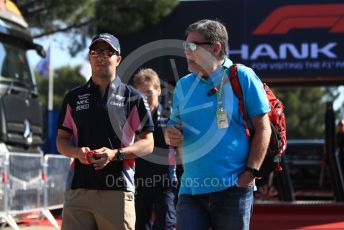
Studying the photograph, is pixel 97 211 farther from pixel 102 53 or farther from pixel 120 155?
pixel 102 53

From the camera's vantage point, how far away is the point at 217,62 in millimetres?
4539

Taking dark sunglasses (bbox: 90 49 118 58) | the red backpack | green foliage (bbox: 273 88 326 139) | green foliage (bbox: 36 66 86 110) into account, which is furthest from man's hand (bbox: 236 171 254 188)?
green foliage (bbox: 36 66 86 110)

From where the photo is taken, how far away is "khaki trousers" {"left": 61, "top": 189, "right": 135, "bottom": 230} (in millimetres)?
4844

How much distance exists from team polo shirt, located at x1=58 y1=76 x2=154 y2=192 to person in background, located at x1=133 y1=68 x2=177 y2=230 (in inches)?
73.4

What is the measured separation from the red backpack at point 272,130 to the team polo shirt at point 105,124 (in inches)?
34.7

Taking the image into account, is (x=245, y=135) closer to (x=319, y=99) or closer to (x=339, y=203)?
(x=339, y=203)

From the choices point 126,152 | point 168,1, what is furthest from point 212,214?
point 168,1

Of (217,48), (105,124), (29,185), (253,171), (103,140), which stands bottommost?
(29,185)

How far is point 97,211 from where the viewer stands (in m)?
4.85

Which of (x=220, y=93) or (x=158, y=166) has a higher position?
(x=220, y=93)

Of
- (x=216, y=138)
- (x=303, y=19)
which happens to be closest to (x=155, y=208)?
(x=216, y=138)

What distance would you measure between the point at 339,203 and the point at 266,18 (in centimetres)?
369

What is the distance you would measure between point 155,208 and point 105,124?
2225mm

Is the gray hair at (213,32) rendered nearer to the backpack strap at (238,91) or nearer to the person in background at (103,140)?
the backpack strap at (238,91)
